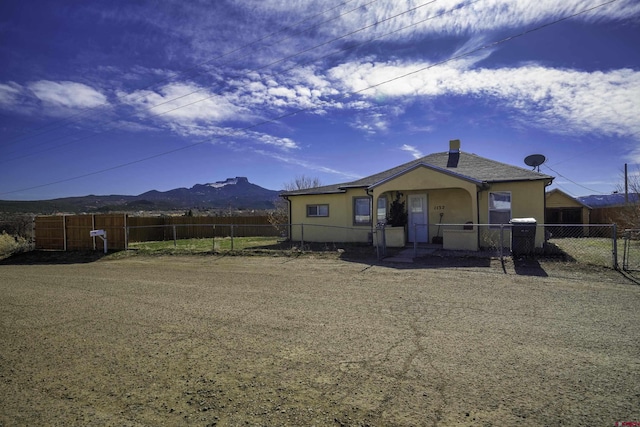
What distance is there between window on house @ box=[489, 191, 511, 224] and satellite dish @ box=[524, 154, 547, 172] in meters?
4.96

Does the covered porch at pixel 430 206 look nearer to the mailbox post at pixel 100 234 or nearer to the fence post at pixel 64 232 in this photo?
the mailbox post at pixel 100 234

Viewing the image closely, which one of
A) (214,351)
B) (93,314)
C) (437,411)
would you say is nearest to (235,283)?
(93,314)

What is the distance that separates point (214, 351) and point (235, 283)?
4.61m

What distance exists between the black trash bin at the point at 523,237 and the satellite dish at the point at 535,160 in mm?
7603

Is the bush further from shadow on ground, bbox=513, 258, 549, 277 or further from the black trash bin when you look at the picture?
the black trash bin

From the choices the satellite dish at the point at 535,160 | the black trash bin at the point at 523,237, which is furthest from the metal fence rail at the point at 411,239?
the satellite dish at the point at 535,160

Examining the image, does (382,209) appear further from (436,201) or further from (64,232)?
(64,232)

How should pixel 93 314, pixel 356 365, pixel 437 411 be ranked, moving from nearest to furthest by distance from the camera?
pixel 437 411, pixel 356 365, pixel 93 314

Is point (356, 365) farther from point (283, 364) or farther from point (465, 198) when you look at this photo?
point (465, 198)

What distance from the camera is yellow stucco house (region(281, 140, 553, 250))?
13633mm

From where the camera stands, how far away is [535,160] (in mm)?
17688

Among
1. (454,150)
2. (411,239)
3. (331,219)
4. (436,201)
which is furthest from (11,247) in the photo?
(454,150)

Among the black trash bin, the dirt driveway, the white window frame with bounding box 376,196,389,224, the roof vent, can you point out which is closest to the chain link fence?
the black trash bin

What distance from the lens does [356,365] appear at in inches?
155
